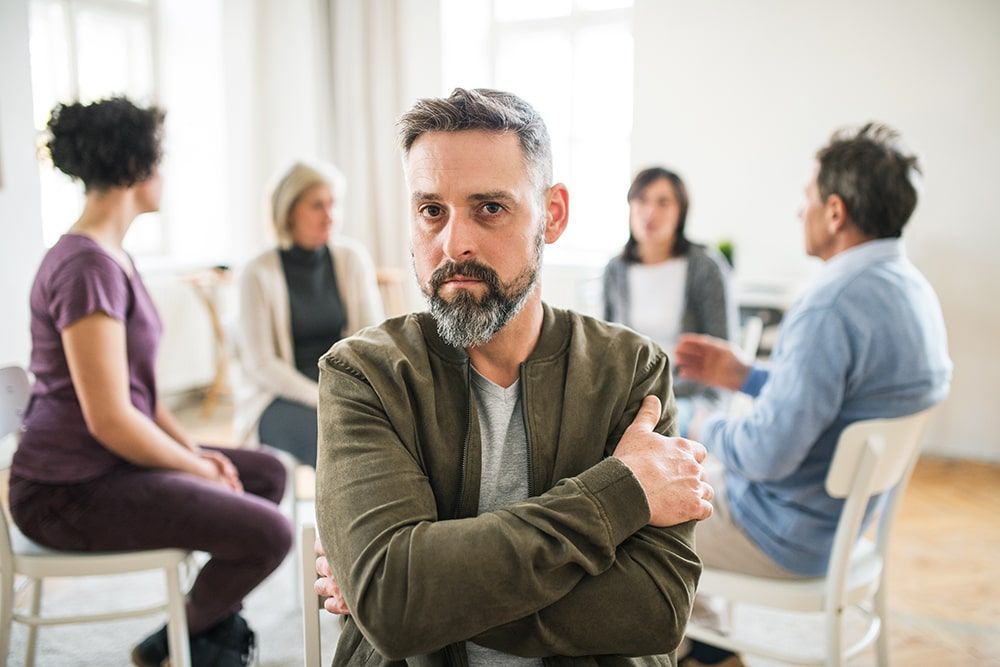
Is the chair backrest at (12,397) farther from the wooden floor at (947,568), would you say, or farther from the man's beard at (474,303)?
the wooden floor at (947,568)

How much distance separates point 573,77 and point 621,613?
16.2 feet

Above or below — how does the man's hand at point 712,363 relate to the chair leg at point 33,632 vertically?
above

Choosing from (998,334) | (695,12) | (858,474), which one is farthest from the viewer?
(695,12)

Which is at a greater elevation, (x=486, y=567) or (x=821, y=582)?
(x=486, y=567)

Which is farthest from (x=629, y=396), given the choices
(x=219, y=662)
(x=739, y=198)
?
(x=739, y=198)

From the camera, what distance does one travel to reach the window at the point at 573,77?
17.9 ft

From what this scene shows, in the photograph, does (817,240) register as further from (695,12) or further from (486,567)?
(695,12)

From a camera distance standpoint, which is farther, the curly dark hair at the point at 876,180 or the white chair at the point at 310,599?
the curly dark hair at the point at 876,180

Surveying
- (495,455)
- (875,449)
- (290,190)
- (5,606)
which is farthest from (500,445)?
(290,190)

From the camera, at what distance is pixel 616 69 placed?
5453mm

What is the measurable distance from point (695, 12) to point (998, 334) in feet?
7.53

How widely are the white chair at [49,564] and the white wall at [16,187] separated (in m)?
2.05

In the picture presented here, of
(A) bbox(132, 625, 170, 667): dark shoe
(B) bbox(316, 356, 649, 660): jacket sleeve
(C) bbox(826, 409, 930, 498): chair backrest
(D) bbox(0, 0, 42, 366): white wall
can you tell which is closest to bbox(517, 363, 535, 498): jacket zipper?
(B) bbox(316, 356, 649, 660): jacket sleeve

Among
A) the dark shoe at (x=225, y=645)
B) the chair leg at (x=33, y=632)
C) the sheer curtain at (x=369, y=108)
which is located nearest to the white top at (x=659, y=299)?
the dark shoe at (x=225, y=645)
